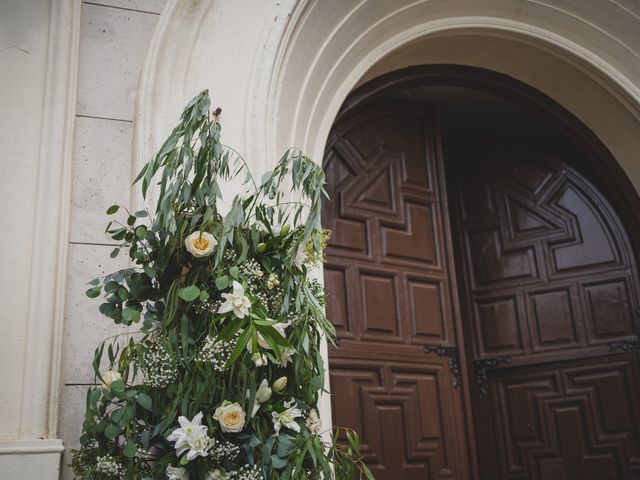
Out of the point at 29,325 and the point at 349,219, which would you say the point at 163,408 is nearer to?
the point at 29,325

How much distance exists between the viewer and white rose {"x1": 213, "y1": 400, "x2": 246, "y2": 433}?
1737 mm

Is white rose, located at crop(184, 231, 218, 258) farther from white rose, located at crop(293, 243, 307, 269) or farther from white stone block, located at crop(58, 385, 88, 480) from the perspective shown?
white stone block, located at crop(58, 385, 88, 480)

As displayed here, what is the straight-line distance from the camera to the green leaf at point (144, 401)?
71.9 inches

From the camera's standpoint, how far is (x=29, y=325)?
2.27 m

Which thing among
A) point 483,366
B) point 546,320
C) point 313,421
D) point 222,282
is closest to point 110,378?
point 222,282

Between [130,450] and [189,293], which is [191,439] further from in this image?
[189,293]

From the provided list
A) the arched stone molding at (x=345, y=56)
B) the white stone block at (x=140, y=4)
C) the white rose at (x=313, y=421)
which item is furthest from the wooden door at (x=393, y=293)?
the white rose at (x=313, y=421)

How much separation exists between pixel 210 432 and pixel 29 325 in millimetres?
795

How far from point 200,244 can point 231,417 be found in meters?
0.42

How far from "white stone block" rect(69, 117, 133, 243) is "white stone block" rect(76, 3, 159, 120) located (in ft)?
0.19

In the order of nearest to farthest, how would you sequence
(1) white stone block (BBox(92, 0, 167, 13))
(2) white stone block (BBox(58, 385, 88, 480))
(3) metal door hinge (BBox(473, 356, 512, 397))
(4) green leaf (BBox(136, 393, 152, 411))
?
(4) green leaf (BBox(136, 393, 152, 411)), (2) white stone block (BBox(58, 385, 88, 480)), (1) white stone block (BBox(92, 0, 167, 13)), (3) metal door hinge (BBox(473, 356, 512, 397))

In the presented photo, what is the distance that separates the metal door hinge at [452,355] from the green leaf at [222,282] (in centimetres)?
201

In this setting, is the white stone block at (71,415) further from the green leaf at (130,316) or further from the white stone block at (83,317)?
the green leaf at (130,316)

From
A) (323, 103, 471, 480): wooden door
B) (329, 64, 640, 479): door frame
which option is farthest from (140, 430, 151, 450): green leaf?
(329, 64, 640, 479): door frame
